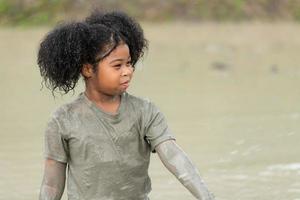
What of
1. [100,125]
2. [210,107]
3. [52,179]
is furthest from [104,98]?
[210,107]

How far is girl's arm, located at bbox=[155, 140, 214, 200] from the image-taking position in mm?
3750

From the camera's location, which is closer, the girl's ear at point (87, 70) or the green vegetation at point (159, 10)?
the girl's ear at point (87, 70)

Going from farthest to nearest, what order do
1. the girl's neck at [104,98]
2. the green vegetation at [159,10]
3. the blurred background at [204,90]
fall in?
the green vegetation at [159,10] < the blurred background at [204,90] < the girl's neck at [104,98]

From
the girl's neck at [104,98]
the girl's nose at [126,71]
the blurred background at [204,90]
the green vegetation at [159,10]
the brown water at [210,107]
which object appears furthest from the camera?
the green vegetation at [159,10]

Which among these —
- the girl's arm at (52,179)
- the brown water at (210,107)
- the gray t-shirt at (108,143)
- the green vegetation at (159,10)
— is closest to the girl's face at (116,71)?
the gray t-shirt at (108,143)

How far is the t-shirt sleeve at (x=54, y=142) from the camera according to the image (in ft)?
12.9

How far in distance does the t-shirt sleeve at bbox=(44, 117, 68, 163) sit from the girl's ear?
24 cm

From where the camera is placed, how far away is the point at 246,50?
45.0 ft

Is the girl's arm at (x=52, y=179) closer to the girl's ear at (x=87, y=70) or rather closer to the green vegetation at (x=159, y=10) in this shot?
the girl's ear at (x=87, y=70)

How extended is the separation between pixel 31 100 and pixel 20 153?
247 centimetres

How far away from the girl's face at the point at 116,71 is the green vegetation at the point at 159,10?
489 inches

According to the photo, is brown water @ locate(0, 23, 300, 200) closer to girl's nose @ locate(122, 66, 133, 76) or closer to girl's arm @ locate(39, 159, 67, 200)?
girl's arm @ locate(39, 159, 67, 200)

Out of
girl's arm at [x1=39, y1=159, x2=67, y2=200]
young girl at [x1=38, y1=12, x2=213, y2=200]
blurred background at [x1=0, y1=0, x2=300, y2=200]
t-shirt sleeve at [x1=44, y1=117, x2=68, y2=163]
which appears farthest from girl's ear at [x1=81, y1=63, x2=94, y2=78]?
blurred background at [x1=0, y1=0, x2=300, y2=200]

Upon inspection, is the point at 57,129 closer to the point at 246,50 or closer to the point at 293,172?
the point at 293,172
